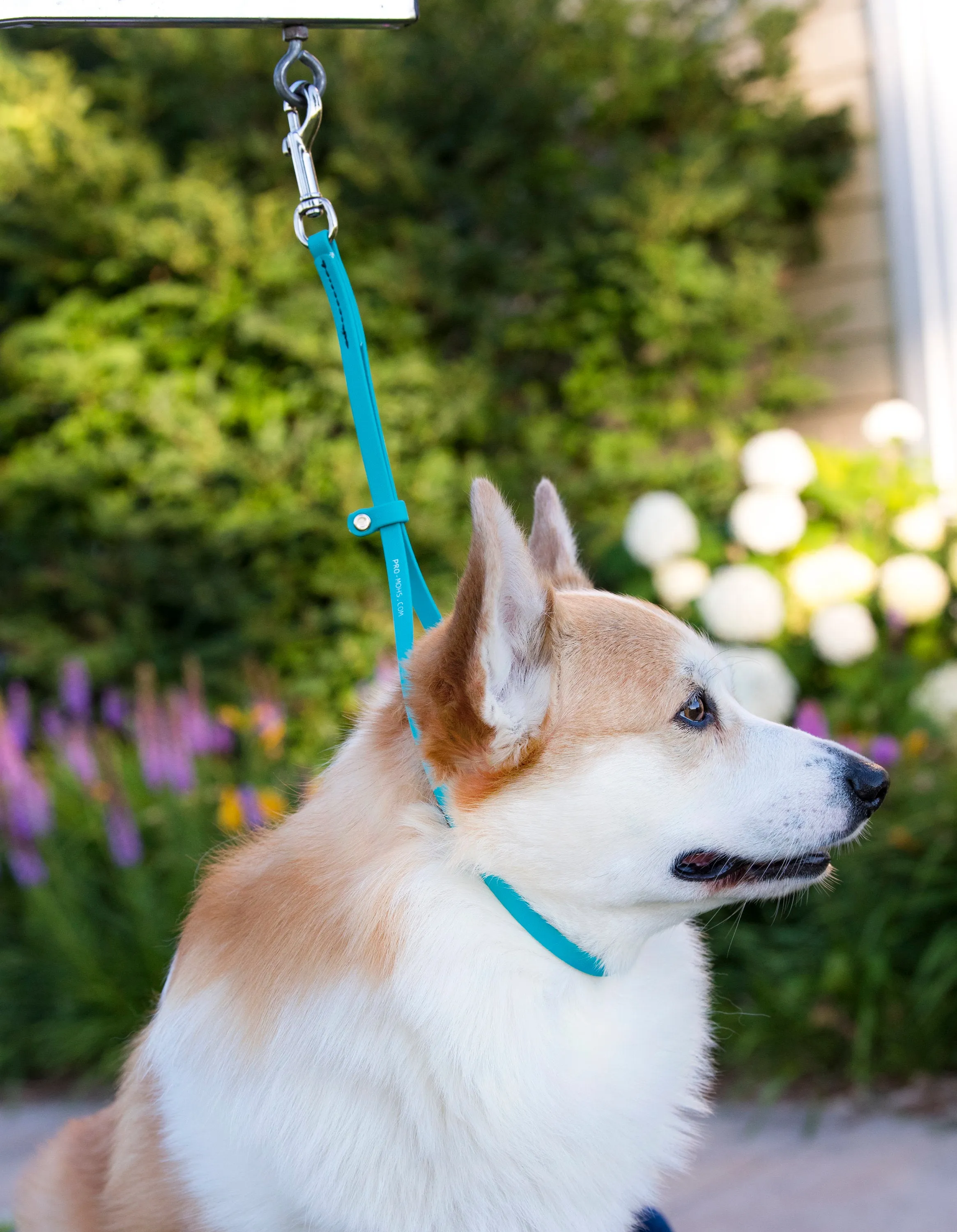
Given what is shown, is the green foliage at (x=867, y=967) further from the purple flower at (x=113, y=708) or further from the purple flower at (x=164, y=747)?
the purple flower at (x=113, y=708)

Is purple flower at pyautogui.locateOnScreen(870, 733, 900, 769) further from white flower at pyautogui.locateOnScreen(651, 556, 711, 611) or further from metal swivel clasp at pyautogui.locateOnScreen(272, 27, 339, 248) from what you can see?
metal swivel clasp at pyautogui.locateOnScreen(272, 27, 339, 248)

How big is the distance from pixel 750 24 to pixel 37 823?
17.0 feet

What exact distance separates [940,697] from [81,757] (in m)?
3.23

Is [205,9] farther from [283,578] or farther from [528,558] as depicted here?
[283,578]

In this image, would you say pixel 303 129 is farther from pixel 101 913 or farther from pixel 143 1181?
pixel 101 913

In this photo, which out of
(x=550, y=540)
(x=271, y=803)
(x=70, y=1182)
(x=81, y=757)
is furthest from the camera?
(x=81, y=757)

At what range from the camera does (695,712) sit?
1944mm

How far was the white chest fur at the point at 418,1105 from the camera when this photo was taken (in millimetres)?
1722

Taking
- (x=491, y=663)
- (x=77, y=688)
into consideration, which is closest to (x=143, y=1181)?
(x=491, y=663)

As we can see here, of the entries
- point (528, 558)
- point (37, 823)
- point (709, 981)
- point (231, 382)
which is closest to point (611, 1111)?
point (709, 981)

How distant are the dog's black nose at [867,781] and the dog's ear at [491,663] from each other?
1.74 ft

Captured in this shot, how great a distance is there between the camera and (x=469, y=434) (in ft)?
18.0

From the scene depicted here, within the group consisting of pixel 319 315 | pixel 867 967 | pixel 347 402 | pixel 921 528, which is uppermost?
pixel 319 315

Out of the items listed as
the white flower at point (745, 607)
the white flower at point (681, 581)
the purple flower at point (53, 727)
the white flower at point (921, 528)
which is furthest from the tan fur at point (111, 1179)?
the white flower at point (921, 528)
